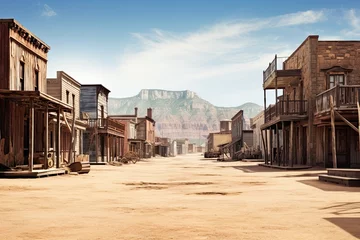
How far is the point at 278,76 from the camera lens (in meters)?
30.0

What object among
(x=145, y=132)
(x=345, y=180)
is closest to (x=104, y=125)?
(x=345, y=180)

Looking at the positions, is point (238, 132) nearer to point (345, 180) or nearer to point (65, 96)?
point (65, 96)

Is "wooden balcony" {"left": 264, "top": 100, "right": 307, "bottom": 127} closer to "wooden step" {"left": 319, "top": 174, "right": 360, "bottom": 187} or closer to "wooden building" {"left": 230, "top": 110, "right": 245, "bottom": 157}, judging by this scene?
Result: "wooden step" {"left": 319, "top": 174, "right": 360, "bottom": 187}

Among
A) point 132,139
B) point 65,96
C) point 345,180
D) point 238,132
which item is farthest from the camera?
point 238,132

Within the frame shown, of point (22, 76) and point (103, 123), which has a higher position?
point (22, 76)

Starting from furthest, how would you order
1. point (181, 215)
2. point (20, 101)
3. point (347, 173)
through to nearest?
point (20, 101)
point (347, 173)
point (181, 215)

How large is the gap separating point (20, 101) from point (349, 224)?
16.9m

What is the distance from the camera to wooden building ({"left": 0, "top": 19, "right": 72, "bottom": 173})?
19.5 m

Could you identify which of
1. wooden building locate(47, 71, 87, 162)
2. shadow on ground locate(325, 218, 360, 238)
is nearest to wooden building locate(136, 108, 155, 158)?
wooden building locate(47, 71, 87, 162)

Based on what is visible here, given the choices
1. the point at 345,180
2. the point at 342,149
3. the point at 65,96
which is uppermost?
the point at 65,96

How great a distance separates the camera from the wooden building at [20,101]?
19.5 m

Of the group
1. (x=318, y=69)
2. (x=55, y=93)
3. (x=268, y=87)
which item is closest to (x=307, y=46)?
(x=318, y=69)

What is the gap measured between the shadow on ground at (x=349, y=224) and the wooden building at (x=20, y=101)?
539 inches

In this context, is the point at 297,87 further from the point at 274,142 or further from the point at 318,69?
the point at 274,142
